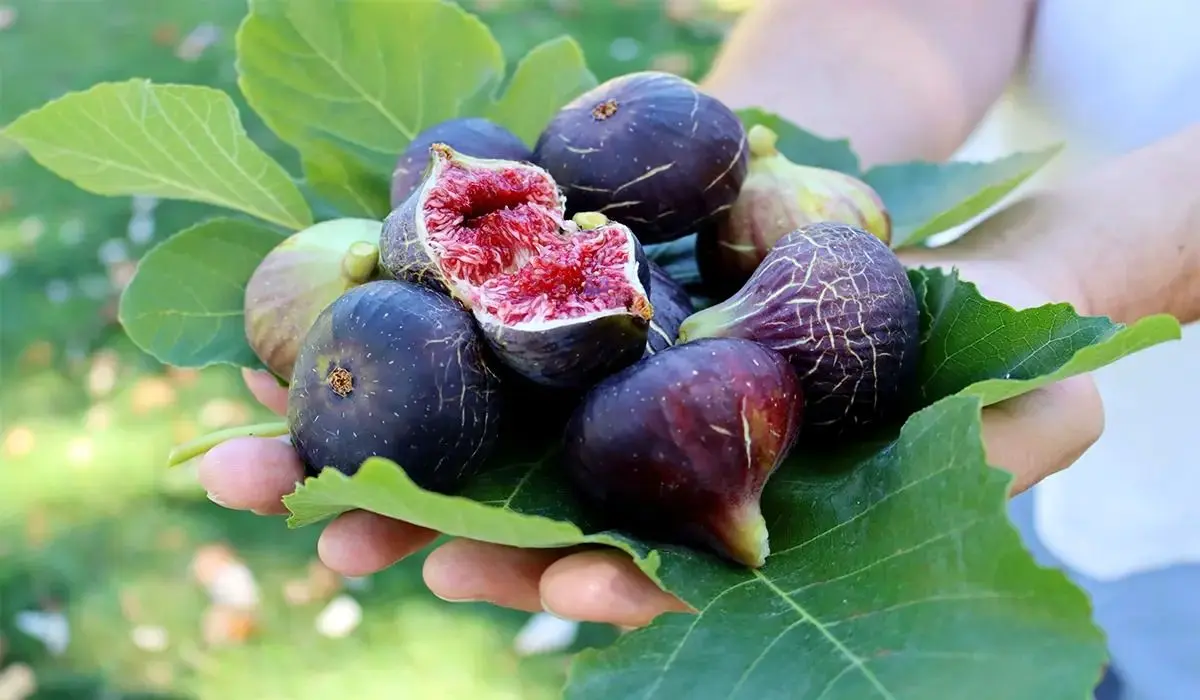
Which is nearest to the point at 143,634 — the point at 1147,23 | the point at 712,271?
the point at 712,271

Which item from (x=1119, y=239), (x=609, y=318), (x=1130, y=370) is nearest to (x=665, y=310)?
(x=609, y=318)

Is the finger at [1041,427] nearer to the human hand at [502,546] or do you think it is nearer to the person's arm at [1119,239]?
the human hand at [502,546]

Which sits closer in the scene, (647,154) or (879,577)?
(879,577)

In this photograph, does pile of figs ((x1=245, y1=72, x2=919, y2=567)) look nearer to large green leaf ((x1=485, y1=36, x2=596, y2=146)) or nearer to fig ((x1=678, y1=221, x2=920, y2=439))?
fig ((x1=678, y1=221, x2=920, y2=439))

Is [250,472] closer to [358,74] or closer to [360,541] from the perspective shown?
[360,541]

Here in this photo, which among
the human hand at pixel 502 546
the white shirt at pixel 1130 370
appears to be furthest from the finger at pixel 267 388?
the white shirt at pixel 1130 370

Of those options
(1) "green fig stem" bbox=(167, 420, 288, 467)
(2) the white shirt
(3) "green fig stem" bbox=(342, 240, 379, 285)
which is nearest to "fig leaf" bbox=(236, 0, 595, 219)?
(3) "green fig stem" bbox=(342, 240, 379, 285)
